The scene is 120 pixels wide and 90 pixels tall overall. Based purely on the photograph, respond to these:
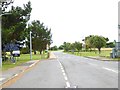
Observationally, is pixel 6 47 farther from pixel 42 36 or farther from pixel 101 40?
pixel 42 36

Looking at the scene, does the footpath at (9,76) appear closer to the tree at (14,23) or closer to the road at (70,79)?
the road at (70,79)

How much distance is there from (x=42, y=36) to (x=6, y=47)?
188 ft

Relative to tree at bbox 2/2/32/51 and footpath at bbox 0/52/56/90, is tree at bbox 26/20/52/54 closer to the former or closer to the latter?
tree at bbox 2/2/32/51

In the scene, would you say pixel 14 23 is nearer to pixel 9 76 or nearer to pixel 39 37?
pixel 9 76

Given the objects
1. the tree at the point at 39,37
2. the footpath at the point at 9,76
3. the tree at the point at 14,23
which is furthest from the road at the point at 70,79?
the tree at the point at 39,37

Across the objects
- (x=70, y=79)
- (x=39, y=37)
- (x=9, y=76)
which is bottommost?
(x=9, y=76)

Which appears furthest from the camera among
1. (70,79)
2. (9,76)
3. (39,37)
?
(39,37)

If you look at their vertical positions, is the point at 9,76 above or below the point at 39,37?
A: below

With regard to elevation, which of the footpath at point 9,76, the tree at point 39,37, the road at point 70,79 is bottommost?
the footpath at point 9,76

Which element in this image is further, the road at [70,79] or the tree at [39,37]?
the tree at [39,37]

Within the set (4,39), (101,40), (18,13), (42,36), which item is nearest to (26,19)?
(18,13)

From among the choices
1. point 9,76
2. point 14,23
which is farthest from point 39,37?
point 9,76

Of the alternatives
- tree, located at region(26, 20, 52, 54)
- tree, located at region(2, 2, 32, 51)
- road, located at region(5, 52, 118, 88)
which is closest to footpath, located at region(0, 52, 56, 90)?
road, located at region(5, 52, 118, 88)

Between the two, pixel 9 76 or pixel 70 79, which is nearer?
pixel 70 79
